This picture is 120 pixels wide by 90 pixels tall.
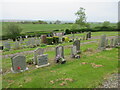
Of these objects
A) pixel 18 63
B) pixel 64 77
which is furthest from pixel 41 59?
pixel 64 77

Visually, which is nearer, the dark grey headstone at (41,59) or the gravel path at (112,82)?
the gravel path at (112,82)

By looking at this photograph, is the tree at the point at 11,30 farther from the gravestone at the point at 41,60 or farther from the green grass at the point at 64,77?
the green grass at the point at 64,77

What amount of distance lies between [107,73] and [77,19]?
44.6 m

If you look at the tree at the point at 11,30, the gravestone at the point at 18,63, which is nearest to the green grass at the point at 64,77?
the gravestone at the point at 18,63

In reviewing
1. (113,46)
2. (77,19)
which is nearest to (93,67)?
(113,46)

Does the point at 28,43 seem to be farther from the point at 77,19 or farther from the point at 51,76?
the point at 77,19

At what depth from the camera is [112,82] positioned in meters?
6.36

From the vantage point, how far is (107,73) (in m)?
7.51

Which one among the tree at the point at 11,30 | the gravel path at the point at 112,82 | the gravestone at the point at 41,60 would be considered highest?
the tree at the point at 11,30

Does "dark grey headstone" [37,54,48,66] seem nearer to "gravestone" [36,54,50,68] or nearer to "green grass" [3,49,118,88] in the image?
"gravestone" [36,54,50,68]

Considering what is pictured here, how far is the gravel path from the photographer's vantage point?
598cm

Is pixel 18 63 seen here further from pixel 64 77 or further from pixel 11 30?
pixel 11 30

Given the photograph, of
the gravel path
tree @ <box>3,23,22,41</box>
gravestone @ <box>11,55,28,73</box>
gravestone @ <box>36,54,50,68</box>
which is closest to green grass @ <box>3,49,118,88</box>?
the gravel path

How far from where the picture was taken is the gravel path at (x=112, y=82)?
5.98 m
